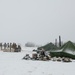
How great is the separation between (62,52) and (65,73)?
8359 mm

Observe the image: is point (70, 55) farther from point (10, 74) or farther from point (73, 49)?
point (10, 74)

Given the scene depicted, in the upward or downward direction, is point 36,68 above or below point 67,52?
below

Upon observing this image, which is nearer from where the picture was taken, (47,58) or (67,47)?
(47,58)

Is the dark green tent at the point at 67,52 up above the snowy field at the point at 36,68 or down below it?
above

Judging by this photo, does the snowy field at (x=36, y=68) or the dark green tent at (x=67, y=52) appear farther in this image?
the dark green tent at (x=67, y=52)

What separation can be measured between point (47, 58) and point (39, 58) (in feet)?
2.30

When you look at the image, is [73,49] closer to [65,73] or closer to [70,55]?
[70,55]

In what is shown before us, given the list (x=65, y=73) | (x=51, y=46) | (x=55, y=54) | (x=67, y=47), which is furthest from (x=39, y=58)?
(x=51, y=46)

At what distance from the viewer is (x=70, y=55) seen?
17.3 m

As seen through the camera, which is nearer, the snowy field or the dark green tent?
the snowy field

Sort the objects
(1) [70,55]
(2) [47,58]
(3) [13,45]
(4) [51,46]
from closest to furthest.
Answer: (2) [47,58]
(1) [70,55]
(4) [51,46]
(3) [13,45]

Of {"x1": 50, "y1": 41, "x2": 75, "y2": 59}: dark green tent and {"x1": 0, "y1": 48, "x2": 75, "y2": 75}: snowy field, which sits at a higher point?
{"x1": 50, "y1": 41, "x2": 75, "y2": 59}: dark green tent

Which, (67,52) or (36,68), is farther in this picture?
(67,52)

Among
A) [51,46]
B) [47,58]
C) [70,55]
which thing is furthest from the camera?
[51,46]
